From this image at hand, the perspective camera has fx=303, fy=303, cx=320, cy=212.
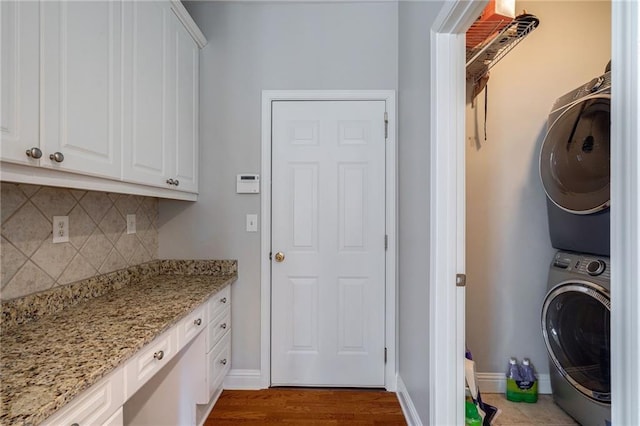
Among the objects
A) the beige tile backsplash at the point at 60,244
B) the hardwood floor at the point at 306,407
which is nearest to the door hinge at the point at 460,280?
the hardwood floor at the point at 306,407

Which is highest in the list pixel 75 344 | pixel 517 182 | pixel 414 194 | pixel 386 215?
pixel 517 182

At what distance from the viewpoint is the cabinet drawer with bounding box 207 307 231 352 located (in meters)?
1.74

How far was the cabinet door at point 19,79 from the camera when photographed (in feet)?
2.76

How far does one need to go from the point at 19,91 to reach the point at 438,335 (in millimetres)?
1744

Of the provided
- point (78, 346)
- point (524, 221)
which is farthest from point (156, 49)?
point (524, 221)

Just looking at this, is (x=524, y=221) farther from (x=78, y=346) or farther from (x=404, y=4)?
(x=78, y=346)

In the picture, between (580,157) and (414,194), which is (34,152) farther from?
(580,157)

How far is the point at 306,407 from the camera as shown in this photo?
192 cm

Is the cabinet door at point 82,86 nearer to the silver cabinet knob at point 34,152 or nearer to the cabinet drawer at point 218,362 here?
the silver cabinet knob at point 34,152

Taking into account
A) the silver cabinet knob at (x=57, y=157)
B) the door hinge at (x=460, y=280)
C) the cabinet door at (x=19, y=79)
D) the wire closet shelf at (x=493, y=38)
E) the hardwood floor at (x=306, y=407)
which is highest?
the wire closet shelf at (x=493, y=38)

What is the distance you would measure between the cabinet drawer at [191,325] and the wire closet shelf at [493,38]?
6.63 feet

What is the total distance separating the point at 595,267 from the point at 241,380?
222 cm

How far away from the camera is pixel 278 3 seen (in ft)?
7.00

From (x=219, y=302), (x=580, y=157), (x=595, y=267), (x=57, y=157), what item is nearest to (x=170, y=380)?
(x=219, y=302)
